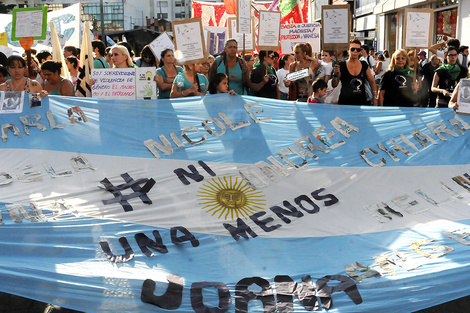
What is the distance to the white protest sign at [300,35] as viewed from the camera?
10086 millimetres

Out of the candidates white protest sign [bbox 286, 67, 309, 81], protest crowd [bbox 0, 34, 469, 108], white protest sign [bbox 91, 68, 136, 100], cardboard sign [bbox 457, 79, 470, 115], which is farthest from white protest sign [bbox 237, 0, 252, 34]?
cardboard sign [bbox 457, 79, 470, 115]

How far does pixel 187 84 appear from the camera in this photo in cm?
627

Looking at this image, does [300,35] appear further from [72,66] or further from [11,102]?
[11,102]

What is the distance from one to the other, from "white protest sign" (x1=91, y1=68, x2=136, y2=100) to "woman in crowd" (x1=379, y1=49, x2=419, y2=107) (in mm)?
3118

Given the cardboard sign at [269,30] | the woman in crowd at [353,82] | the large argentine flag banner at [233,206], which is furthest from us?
the cardboard sign at [269,30]

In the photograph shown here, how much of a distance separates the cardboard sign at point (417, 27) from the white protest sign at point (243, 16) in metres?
2.39

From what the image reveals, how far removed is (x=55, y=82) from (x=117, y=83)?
840 millimetres

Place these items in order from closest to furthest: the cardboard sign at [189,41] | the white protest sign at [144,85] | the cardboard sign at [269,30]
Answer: the white protest sign at [144,85], the cardboard sign at [189,41], the cardboard sign at [269,30]

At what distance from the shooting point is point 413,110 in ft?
17.9

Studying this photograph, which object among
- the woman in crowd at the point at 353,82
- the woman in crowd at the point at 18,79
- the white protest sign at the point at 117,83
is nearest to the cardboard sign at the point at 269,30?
the woman in crowd at the point at 353,82

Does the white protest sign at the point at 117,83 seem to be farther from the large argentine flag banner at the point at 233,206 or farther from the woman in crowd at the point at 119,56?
the woman in crowd at the point at 119,56

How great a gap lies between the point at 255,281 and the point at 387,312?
2.77ft

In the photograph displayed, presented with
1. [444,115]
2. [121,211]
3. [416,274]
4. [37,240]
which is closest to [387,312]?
[416,274]

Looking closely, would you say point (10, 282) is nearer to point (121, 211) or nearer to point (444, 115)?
point (121, 211)
